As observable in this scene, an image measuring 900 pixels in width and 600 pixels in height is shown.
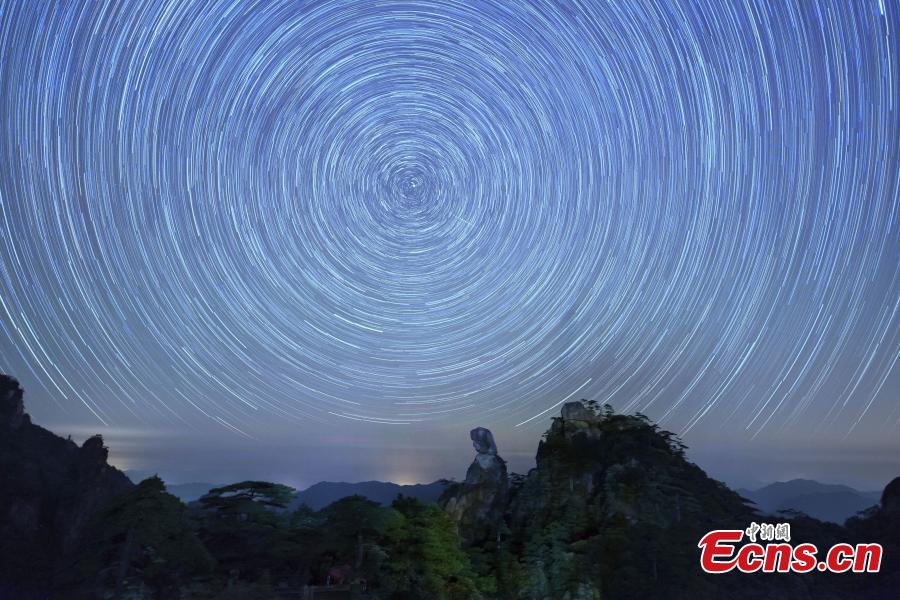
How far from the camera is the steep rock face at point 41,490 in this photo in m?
41.9

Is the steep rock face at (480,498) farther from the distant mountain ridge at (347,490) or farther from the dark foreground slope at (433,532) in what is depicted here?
the distant mountain ridge at (347,490)

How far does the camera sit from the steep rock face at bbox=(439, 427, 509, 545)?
46.8 metres

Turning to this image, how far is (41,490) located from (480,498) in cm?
3267

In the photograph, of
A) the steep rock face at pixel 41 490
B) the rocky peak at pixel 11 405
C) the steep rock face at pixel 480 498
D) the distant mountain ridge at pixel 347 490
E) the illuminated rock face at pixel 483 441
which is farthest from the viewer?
the distant mountain ridge at pixel 347 490

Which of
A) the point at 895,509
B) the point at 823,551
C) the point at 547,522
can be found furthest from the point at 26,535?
the point at 895,509

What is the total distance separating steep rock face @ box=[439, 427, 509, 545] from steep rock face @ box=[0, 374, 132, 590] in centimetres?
2499

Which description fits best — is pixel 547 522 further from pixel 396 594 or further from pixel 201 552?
pixel 201 552

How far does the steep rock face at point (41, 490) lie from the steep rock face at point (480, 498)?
2499 cm

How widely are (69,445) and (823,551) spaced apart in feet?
190
